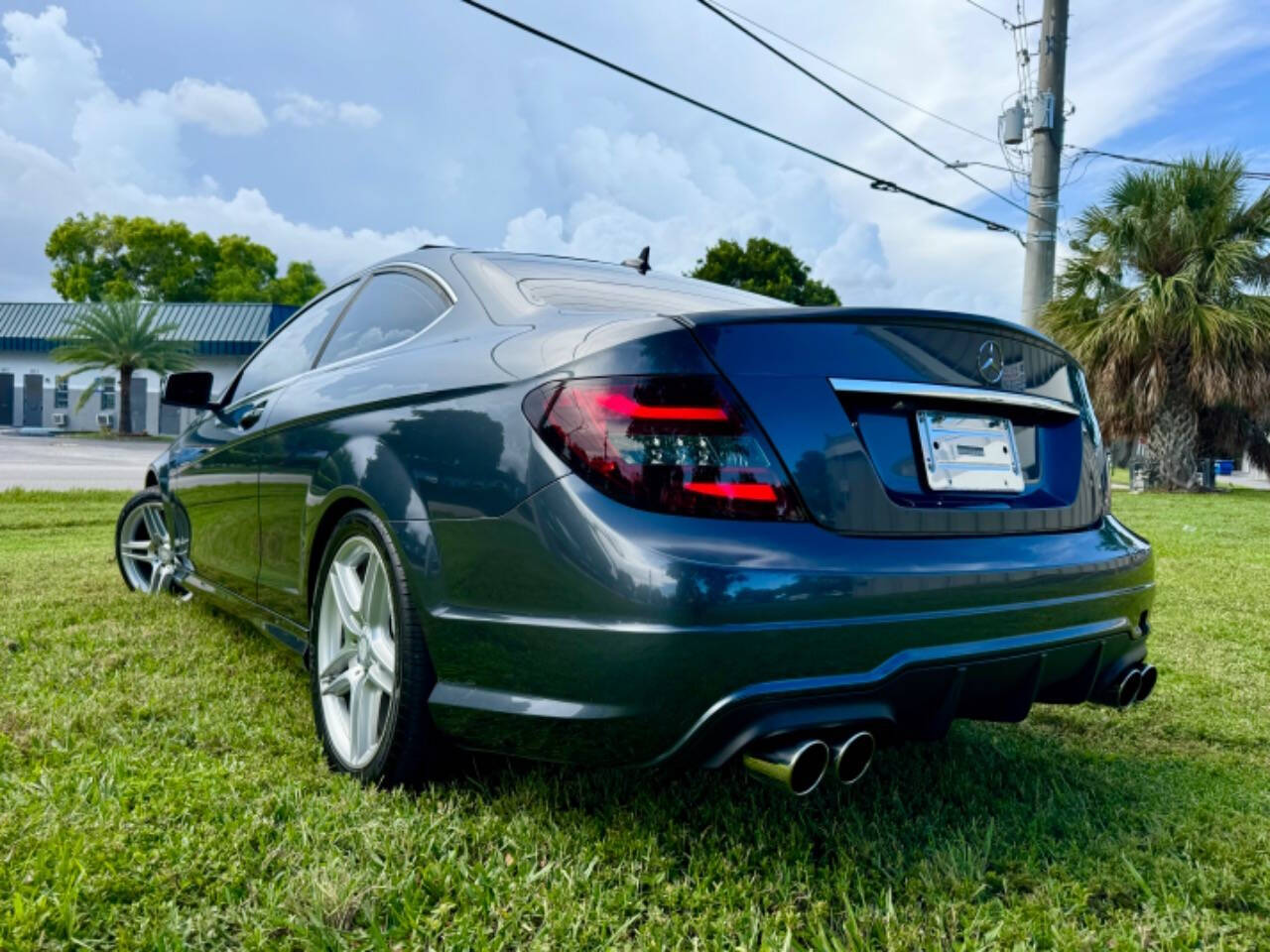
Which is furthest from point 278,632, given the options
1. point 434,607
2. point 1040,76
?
point 1040,76

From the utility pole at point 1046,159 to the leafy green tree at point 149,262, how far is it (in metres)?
53.3

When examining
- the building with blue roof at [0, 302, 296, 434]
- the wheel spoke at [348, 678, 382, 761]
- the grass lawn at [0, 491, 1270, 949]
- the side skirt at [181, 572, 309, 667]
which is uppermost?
the building with blue roof at [0, 302, 296, 434]

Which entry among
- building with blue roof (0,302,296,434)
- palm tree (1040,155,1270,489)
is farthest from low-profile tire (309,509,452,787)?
building with blue roof (0,302,296,434)

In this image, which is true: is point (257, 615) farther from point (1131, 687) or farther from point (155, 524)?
point (1131, 687)

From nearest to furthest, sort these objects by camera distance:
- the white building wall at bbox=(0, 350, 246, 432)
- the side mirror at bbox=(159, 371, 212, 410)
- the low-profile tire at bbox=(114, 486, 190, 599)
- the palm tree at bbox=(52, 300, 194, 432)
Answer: the side mirror at bbox=(159, 371, 212, 410)
the low-profile tire at bbox=(114, 486, 190, 599)
the palm tree at bbox=(52, 300, 194, 432)
the white building wall at bbox=(0, 350, 246, 432)

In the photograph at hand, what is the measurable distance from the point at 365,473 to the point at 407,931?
40.9 inches

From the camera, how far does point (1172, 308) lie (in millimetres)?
17016

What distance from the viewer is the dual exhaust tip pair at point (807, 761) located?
5.73ft

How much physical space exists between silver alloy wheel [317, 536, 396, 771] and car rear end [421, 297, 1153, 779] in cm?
38

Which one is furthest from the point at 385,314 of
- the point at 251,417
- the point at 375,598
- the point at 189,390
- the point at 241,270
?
the point at 241,270

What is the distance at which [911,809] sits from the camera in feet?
7.81

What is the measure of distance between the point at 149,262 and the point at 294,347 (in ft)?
213

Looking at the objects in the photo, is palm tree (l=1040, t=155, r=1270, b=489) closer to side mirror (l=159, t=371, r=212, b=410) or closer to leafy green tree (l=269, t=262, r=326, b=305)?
side mirror (l=159, t=371, r=212, b=410)

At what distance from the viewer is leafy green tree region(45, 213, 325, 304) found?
198ft
